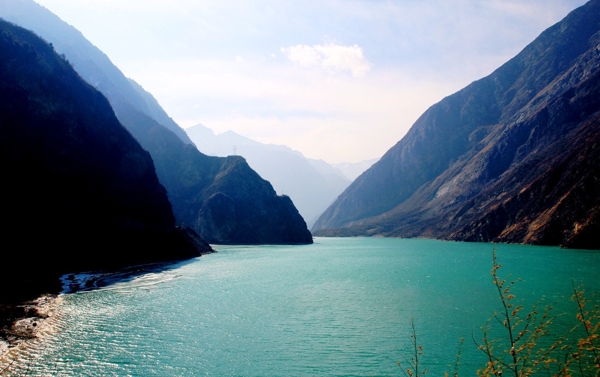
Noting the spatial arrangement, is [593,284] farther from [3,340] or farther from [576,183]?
[576,183]

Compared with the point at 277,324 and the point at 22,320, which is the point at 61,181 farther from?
the point at 277,324

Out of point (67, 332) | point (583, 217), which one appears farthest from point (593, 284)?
point (583, 217)

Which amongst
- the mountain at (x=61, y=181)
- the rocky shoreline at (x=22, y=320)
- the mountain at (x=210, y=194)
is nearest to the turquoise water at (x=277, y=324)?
the rocky shoreline at (x=22, y=320)

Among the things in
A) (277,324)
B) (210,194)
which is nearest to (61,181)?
(277,324)

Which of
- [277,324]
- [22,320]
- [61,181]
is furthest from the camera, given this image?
[61,181]

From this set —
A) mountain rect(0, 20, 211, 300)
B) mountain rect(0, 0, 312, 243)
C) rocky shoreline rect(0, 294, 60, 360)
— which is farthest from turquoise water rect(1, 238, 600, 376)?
mountain rect(0, 0, 312, 243)

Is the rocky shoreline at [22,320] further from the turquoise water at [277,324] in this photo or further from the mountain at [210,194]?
the mountain at [210,194]
